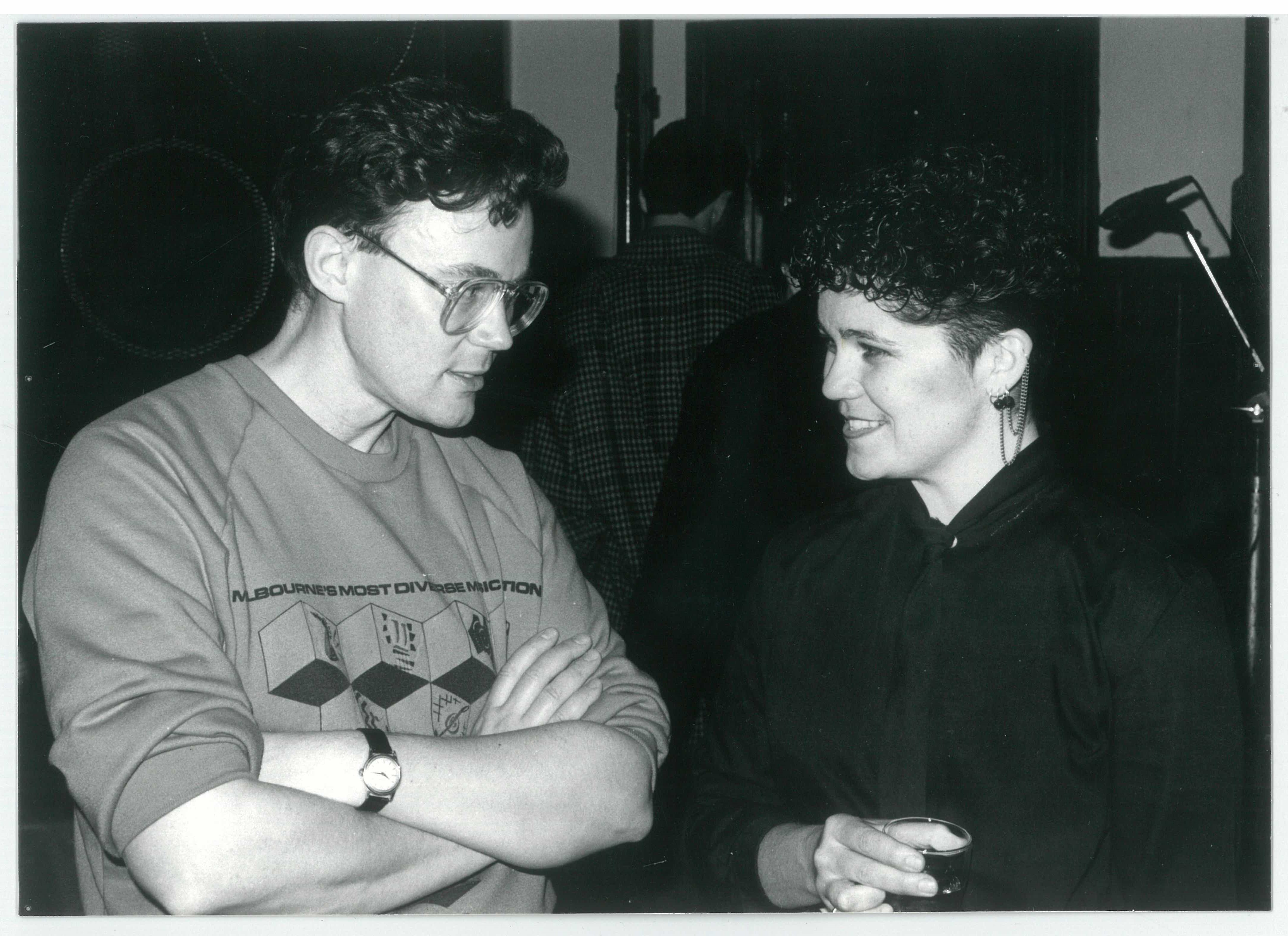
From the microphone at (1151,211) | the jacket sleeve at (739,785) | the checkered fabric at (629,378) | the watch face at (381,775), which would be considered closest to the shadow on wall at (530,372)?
the checkered fabric at (629,378)

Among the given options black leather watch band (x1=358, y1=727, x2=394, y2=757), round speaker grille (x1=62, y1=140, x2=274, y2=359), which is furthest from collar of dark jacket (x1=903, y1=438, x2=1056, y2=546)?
round speaker grille (x1=62, y1=140, x2=274, y2=359)

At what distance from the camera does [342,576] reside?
1.22 meters

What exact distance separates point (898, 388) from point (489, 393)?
1.07m

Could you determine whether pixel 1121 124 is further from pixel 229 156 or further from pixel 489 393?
pixel 229 156

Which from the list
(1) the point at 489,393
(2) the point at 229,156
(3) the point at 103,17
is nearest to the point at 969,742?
(1) the point at 489,393

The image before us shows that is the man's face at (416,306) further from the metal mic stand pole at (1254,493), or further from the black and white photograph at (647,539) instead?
the metal mic stand pole at (1254,493)

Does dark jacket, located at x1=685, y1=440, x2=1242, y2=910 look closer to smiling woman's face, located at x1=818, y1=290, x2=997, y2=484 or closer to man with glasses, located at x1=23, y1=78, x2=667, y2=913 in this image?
smiling woman's face, located at x1=818, y1=290, x2=997, y2=484

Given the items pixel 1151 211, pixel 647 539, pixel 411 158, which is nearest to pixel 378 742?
pixel 411 158

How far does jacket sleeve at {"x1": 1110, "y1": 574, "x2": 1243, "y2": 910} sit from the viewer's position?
1.22m

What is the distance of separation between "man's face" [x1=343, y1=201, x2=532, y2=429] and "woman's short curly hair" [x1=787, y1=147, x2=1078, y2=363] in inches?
17.1

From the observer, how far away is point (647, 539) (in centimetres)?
196

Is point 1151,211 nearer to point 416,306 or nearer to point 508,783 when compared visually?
point 416,306

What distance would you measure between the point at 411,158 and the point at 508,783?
2.31 ft

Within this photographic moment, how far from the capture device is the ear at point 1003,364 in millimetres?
1388
